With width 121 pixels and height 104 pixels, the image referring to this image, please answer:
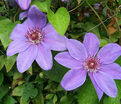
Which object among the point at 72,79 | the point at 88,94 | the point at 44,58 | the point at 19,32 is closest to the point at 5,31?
the point at 19,32

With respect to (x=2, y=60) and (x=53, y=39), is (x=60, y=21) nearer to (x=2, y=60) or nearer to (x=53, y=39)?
(x=53, y=39)

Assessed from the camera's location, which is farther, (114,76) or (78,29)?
(78,29)

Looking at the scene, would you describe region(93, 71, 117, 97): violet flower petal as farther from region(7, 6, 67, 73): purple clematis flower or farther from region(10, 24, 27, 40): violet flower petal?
region(10, 24, 27, 40): violet flower petal

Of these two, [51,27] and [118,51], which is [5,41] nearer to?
[51,27]

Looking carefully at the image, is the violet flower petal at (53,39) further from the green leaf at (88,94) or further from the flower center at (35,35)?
the green leaf at (88,94)

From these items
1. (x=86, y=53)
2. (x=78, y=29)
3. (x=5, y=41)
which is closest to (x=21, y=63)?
(x=5, y=41)

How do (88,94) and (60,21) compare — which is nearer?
(60,21)
